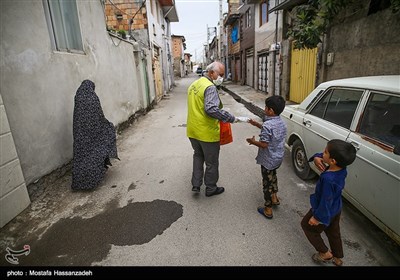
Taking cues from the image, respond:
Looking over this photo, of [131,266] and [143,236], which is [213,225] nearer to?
[143,236]

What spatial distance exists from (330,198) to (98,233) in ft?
8.04

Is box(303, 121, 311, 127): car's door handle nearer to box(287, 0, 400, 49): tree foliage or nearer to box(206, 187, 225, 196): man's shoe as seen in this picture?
box(206, 187, 225, 196): man's shoe

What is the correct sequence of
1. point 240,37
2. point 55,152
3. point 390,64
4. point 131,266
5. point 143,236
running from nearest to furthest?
point 131,266 → point 143,236 → point 55,152 → point 390,64 → point 240,37

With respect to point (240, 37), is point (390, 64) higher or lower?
lower

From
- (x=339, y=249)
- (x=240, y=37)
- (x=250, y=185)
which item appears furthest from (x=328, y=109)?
(x=240, y=37)

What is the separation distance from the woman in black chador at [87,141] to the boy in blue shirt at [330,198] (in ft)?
9.85

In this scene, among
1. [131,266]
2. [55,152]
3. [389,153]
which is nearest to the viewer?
[389,153]

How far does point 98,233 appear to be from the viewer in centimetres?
269

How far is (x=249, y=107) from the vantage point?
10.4 meters

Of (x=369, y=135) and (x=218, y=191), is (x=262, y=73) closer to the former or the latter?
(x=218, y=191)

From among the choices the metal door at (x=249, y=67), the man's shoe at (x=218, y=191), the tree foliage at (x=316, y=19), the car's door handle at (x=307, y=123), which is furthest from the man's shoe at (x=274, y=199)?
the metal door at (x=249, y=67)

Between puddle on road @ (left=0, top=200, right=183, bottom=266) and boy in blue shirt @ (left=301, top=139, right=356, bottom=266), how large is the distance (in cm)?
159

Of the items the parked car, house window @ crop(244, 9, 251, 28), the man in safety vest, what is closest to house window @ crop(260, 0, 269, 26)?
house window @ crop(244, 9, 251, 28)

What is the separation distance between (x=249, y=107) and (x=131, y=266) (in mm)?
9094
